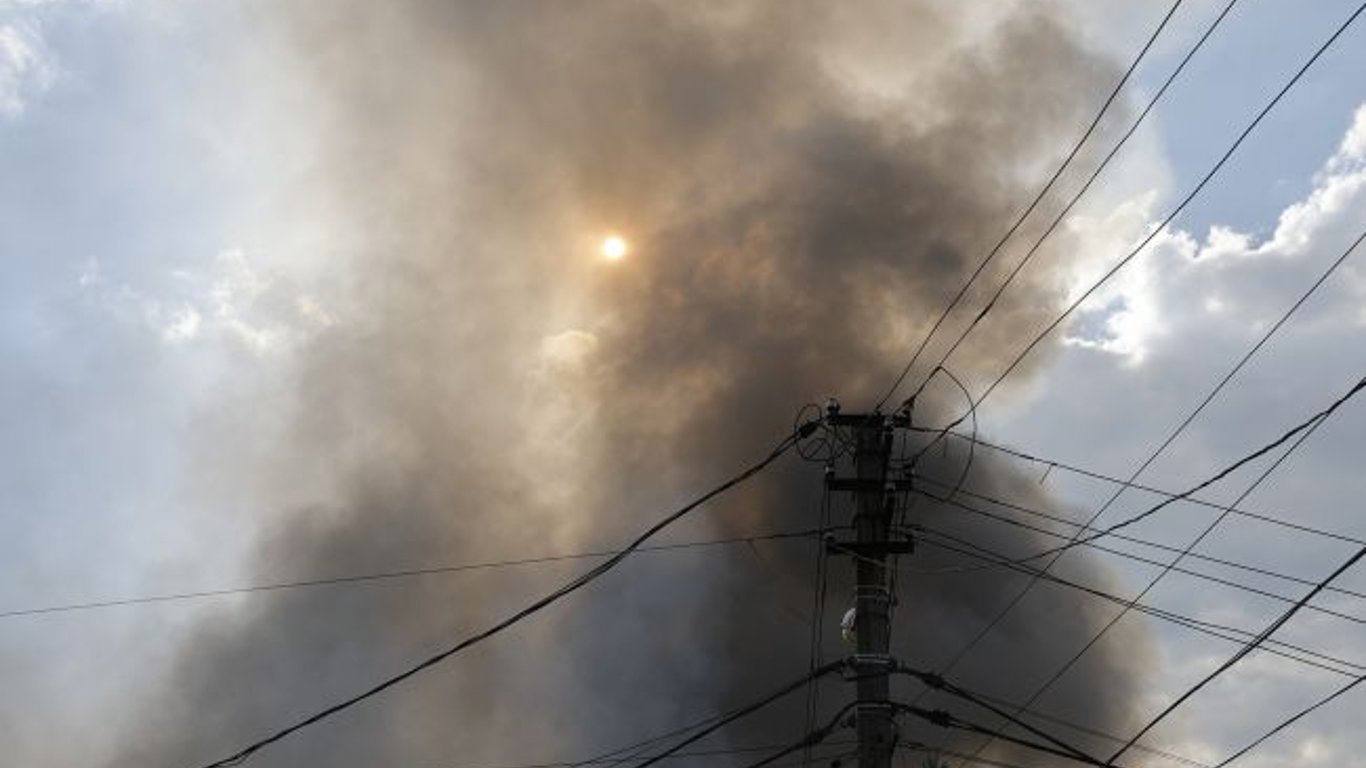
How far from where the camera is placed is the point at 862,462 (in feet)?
62.3

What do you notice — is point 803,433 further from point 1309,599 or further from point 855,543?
point 1309,599

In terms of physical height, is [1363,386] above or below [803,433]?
below

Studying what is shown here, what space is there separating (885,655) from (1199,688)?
451 cm

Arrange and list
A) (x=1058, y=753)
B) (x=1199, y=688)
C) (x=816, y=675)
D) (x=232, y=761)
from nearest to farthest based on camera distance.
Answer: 1. (x=1199, y=688)
2. (x=1058, y=753)
3. (x=816, y=675)
4. (x=232, y=761)

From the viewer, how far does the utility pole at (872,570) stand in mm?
17344

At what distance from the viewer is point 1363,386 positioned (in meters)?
12.1

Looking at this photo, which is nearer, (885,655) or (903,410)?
(885,655)

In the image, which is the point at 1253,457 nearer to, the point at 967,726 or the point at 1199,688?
the point at 1199,688

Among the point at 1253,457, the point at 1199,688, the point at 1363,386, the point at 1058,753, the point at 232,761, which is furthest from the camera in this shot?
the point at 232,761

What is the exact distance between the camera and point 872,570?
18.4 metres

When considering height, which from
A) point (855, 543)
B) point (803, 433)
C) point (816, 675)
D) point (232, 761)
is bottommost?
point (232, 761)

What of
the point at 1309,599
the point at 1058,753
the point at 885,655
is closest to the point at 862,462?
the point at 885,655

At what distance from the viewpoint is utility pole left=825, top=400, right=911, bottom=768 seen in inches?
683

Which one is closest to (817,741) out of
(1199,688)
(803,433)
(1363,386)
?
(803,433)
